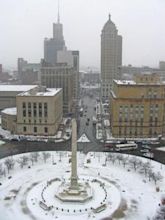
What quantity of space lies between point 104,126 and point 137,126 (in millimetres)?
14529

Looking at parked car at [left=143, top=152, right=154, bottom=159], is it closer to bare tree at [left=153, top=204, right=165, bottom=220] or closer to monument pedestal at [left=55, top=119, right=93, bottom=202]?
monument pedestal at [left=55, top=119, right=93, bottom=202]

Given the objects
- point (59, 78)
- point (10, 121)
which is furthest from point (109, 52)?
point (10, 121)

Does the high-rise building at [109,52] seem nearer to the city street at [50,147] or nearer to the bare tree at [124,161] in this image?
the city street at [50,147]

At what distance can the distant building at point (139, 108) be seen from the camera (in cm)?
8200

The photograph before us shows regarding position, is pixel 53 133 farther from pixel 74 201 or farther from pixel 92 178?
pixel 74 201

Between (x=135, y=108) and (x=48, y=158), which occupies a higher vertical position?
(x=135, y=108)

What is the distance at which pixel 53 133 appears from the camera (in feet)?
277

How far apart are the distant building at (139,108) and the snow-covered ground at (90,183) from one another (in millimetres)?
17960

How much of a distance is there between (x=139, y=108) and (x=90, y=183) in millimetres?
35107

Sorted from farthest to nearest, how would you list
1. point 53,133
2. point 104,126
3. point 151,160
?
point 104,126 < point 53,133 < point 151,160

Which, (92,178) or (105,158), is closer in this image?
(92,178)

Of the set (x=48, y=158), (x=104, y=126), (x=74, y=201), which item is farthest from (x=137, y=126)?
(x=74, y=201)

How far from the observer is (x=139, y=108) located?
271ft

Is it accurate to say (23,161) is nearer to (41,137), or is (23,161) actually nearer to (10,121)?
(41,137)
